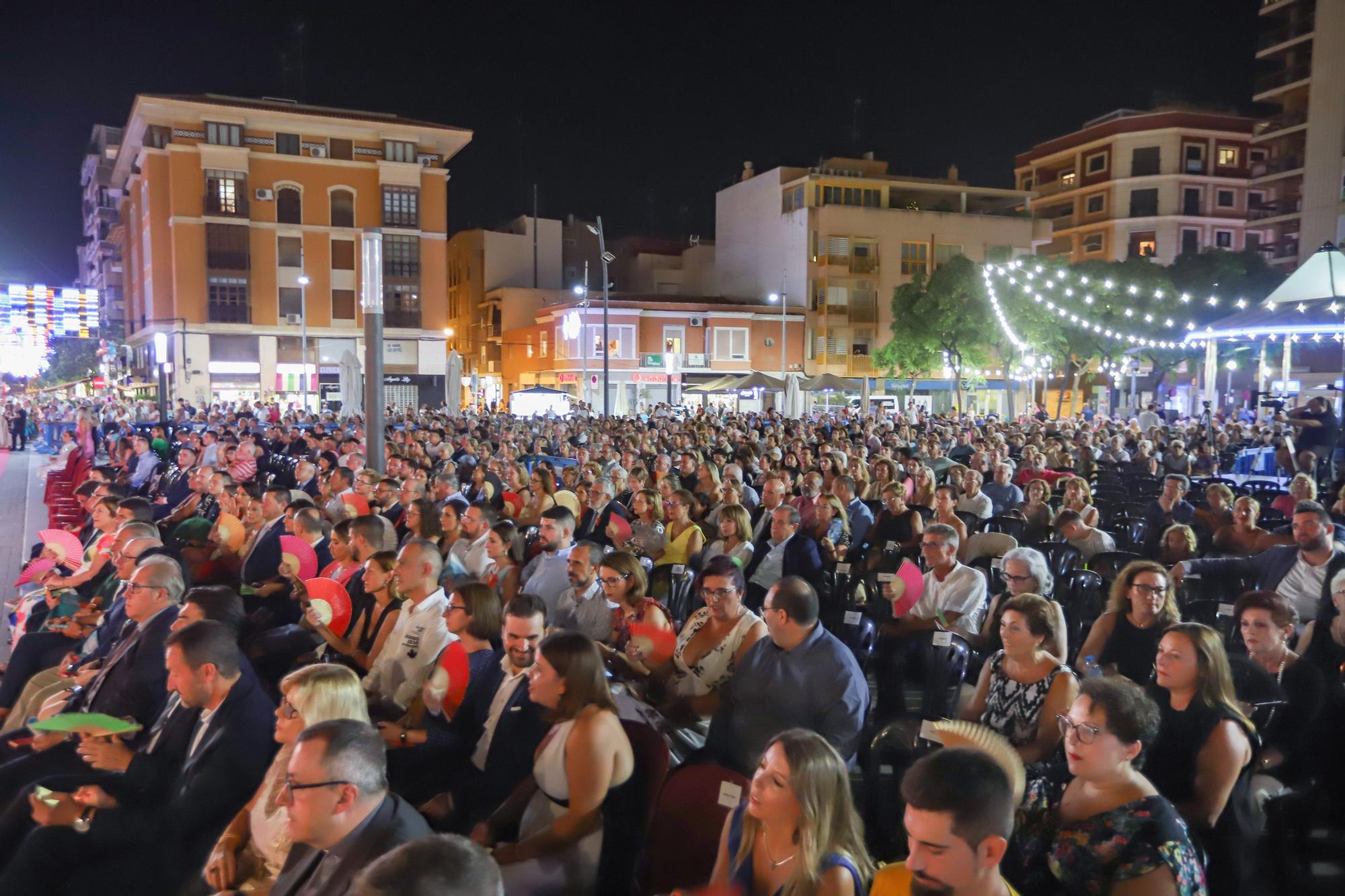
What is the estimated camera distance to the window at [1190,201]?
186 ft

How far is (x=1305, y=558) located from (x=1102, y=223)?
193ft

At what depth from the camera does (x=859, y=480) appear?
1040cm

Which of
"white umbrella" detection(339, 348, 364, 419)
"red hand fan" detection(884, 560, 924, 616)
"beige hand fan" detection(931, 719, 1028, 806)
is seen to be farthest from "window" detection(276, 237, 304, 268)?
"beige hand fan" detection(931, 719, 1028, 806)

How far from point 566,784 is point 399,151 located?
48582mm

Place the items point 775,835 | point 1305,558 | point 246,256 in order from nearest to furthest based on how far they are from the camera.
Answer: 1. point 775,835
2. point 1305,558
3. point 246,256

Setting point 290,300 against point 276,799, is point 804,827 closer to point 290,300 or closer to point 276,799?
point 276,799

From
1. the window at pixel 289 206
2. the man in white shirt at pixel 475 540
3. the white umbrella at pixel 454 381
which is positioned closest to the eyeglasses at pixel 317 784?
the man in white shirt at pixel 475 540

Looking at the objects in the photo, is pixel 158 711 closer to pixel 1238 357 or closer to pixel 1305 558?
pixel 1305 558

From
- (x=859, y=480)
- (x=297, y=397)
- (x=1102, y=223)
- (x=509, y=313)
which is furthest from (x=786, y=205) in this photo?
(x=859, y=480)

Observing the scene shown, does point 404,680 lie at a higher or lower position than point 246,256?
lower

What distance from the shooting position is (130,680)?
4.46 metres

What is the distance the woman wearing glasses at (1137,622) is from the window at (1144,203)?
59975 mm

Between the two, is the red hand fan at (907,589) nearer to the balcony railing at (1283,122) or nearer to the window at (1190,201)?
the balcony railing at (1283,122)

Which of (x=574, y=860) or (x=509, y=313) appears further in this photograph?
(x=509, y=313)
